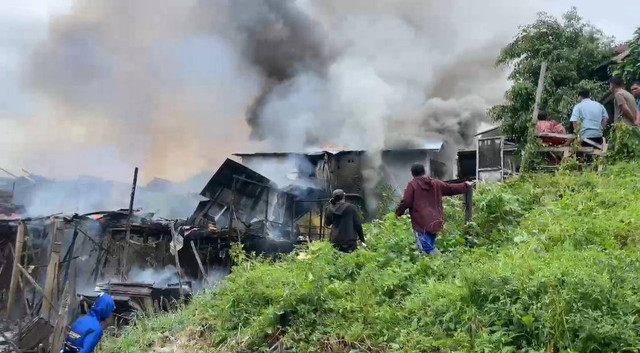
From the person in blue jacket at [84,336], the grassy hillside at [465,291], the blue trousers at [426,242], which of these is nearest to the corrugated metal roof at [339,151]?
the grassy hillside at [465,291]

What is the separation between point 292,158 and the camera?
63.0 feet

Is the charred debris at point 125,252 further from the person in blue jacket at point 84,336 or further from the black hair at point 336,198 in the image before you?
the person in blue jacket at point 84,336

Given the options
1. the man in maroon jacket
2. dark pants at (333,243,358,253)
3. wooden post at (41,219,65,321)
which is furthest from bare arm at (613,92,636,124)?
wooden post at (41,219,65,321)

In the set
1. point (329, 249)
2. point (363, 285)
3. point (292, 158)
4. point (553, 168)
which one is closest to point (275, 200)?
point (292, 158)

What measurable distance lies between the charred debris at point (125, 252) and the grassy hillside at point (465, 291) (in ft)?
17.0

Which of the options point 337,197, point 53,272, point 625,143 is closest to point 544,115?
point 625,143

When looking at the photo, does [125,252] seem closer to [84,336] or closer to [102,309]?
[102,309]

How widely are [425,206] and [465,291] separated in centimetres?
209

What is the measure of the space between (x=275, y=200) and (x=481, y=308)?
1346 cm

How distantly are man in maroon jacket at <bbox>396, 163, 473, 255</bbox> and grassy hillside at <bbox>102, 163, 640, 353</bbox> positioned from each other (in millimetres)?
235

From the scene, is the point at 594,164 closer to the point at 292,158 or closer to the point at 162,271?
the point at 162,271

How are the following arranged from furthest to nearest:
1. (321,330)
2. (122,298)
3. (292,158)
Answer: (292,158) → (122,298) → (321,330)

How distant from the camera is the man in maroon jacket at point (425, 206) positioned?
605 cm

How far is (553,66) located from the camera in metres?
12.6
